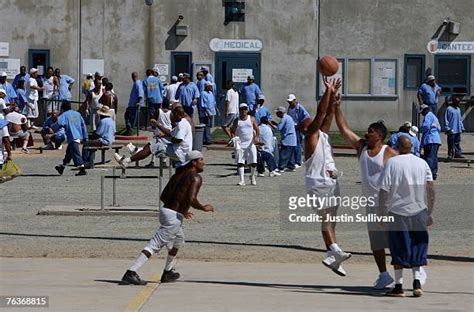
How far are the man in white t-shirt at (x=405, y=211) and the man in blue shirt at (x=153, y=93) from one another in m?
23.8

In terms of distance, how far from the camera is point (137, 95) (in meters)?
38.1

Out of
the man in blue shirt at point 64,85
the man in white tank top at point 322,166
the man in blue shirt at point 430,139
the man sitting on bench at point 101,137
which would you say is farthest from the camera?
the man in blue shirt at point 64,85

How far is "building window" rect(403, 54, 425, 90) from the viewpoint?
137 ft

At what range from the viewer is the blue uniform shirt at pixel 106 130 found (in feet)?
100

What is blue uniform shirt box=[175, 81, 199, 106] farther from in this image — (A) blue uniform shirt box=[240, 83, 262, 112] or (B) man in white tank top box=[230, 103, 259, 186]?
(B) man in white tank top box=[230, 103, 259, 186]

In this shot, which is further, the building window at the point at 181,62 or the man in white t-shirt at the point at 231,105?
the building window at the point at 181,62

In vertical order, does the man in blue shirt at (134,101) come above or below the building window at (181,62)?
below

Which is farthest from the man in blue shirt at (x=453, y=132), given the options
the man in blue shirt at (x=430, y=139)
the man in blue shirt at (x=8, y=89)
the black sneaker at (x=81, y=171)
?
the man in blue shirt at (x=8, y=89)

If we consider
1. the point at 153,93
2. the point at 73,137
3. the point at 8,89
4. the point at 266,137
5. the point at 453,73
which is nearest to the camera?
the point at 73,137

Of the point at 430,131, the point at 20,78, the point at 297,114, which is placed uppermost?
the point at 20,78

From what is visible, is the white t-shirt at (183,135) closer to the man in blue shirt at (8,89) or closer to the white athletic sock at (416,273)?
the white athletic sock at (416,273)

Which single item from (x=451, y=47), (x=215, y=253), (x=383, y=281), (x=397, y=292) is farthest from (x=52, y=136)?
(x=397, y=292)

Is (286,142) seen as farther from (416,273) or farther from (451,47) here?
(416,273)

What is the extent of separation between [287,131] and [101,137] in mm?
4291
